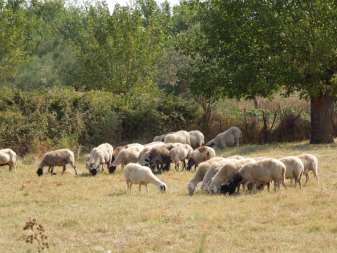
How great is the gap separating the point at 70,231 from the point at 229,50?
20.5 m

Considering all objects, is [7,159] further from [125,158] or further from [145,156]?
[145,156]

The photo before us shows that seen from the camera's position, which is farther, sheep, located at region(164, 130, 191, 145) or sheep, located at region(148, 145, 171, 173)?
sheep, located at region(164, 130, 191, 145)

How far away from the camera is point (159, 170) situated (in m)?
23.4

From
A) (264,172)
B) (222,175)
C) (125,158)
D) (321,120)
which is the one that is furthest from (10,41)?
(264,172)

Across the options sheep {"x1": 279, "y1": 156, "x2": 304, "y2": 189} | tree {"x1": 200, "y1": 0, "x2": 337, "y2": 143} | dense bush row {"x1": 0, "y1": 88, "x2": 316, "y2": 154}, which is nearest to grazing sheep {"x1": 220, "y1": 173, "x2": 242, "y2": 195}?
sheep {"x1": 279, "y1": 156, "x2": 304, "y2": 189}

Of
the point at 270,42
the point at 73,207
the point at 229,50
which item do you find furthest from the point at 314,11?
the point at 73,207

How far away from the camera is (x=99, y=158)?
2403cm

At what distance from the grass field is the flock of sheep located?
0.48m

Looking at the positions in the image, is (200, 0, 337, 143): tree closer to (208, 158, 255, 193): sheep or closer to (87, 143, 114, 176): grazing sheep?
(87, 143, 114, 176): grazing sheep

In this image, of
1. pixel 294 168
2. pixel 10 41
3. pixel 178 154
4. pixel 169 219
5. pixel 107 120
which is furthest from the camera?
pixel 10 41

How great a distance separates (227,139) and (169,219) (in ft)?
60.4

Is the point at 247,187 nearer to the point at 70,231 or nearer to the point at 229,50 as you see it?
the point at 70,231

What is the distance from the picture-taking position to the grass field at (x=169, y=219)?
11.8 metres

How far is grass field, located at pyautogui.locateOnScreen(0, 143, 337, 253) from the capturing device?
11.8m
